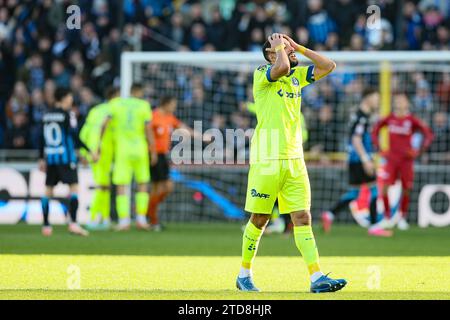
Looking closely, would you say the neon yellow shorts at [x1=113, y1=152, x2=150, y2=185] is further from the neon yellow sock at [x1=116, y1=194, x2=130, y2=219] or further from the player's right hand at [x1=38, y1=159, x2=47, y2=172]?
the player's right hand at [x1=38, y1=159, x2=47, y2=172]

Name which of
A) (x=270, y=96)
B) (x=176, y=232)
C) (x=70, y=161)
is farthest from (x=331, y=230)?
(x=270, y=96)

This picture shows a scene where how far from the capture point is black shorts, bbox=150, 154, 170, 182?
17.6 metres

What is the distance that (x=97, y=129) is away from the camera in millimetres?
17344

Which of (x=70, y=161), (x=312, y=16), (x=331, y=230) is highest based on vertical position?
(x=312, y=16)

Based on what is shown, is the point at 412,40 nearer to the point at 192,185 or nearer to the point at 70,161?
the point at 192,185

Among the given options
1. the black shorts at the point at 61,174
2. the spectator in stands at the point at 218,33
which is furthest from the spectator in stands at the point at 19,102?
the black shorts at the point at 61,174

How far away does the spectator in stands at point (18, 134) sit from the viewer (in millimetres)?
21062

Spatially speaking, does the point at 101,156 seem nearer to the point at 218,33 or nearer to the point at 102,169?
the point at 102,169

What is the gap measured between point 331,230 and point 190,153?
3.15 m

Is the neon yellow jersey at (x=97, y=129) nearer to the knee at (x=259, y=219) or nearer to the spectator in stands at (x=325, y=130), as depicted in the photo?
the spectator in stands at (x=325, y=130)

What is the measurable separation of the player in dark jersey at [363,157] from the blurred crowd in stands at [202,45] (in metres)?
2.49

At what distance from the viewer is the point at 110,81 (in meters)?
21.4

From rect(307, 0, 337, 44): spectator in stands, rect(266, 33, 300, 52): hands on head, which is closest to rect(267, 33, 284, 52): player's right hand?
rect(266, 33, 300, 52): hands on head

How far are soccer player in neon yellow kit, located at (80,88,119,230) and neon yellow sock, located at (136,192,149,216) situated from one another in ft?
1.76
